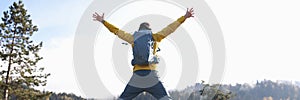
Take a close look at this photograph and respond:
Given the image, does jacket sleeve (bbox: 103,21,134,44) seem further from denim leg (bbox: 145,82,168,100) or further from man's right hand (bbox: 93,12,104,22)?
denim leg (bbox: 145,82,168,100)

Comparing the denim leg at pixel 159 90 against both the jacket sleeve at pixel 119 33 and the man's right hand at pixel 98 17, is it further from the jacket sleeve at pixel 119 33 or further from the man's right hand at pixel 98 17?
the man's right hand at pixel 98 17

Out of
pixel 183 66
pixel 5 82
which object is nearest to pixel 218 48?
pixel 183 66

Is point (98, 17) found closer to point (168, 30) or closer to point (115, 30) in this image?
point (115, 30)

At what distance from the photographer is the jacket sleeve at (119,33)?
8.30 metres

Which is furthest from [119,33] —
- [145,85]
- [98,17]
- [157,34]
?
[145,85]

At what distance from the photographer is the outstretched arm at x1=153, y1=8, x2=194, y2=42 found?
8148 millimetres

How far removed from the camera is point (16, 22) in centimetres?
2970

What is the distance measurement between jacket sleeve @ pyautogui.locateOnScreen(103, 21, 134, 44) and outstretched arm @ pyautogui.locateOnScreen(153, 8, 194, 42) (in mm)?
568

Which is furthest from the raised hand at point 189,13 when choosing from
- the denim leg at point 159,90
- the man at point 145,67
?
the denim leg at point 159,90

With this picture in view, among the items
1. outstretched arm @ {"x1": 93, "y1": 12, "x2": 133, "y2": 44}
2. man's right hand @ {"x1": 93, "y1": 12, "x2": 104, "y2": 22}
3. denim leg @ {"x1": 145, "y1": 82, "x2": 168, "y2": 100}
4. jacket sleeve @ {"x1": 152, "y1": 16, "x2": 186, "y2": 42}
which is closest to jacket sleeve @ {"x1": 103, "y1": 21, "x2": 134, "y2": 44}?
outstretched arm @ {"x1": 93, "y1": 12, "x2": 133, "y2": 44}

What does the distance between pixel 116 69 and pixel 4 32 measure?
22.7 m

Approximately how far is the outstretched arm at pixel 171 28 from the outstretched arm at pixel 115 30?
592 mm

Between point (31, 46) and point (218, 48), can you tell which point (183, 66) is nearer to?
point (218, 48)

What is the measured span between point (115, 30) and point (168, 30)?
1246 millimetres
